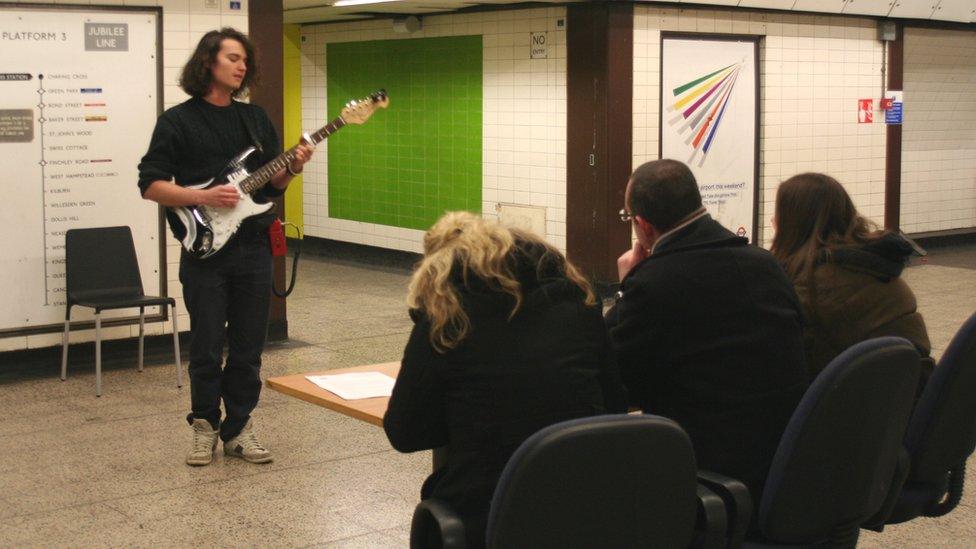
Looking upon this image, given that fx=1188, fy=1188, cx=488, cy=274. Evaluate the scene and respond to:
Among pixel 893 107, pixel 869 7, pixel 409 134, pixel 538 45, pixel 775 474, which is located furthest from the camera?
pixel 893 107

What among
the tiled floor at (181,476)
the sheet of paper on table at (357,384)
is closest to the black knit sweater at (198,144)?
the tiled floor at (181,476)

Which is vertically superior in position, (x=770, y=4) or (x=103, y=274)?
(x=770, y=4)

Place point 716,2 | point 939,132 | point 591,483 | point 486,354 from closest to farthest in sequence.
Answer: point 591,483
point 486,354
point 716,2
point 939,132

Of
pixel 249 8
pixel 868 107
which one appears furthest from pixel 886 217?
pixel 249 8

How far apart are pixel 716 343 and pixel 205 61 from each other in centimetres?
251

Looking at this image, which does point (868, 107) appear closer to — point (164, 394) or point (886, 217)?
point (886, 217)

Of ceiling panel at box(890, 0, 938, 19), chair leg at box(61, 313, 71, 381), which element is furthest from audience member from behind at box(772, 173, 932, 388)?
ceiling panel at box(890, 0, 938, 19)

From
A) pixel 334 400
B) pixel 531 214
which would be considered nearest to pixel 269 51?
pixel 531 214

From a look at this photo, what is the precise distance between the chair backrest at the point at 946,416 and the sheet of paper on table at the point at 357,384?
1.32 m

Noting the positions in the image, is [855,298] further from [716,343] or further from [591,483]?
[591,483]

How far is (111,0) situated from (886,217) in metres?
7.14

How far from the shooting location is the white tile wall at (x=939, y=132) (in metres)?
11.0

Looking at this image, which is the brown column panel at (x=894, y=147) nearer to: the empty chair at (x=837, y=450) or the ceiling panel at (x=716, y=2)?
the ceiling panel at (x=716, y=2)

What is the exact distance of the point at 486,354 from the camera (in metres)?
2.27
